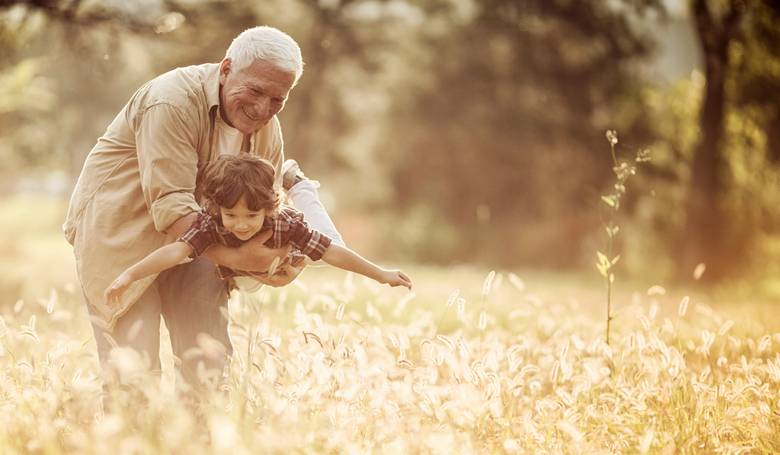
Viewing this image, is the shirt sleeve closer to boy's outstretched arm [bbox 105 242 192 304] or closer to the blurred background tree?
boy's outstretched arm [bbox 105 242 192 304]

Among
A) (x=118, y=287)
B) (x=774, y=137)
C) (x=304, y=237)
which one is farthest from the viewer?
(x=774, y=137)

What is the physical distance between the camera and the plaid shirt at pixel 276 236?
460 cm

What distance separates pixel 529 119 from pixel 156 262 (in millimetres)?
22470

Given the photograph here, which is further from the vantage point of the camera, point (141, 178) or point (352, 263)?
point (352, 263)

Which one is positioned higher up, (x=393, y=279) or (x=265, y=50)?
(x=265, y=50)

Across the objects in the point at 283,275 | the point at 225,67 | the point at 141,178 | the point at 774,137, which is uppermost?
the point at 225,67

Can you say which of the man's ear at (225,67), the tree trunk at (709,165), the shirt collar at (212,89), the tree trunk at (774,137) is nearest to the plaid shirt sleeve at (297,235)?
the shirt collar at (212,89)

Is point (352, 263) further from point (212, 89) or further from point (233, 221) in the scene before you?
point (212, 89)

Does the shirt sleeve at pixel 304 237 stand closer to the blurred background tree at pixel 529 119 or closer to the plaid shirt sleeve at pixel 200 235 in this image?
the plaid shirt sleeve at pixel 200 235

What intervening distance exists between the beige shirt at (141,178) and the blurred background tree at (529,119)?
14.0 m

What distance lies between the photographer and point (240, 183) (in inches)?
179

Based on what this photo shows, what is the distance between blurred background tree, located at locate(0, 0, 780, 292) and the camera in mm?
19750

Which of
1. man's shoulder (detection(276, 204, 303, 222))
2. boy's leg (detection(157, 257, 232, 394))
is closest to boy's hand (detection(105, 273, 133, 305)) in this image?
boy's leg (detection(157, 257, 232, 394))

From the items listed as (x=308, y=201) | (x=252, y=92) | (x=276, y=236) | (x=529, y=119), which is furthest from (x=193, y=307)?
(x=529, y=119)
